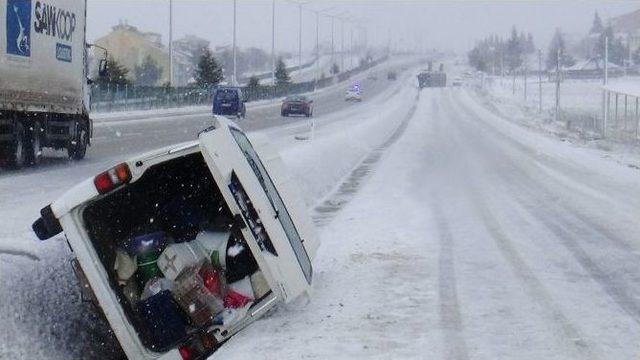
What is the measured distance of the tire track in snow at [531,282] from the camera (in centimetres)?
711

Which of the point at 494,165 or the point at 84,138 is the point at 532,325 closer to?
the point at 84,138

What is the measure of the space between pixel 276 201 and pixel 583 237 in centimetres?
638

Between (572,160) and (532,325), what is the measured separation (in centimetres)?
2447

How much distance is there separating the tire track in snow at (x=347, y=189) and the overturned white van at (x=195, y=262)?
267 inches

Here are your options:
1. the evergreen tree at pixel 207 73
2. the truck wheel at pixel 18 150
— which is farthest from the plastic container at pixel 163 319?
the evergreen tree at pixel 207 73

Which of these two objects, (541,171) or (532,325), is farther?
(541,171)

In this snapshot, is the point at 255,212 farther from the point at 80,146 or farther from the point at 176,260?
the point at 80,146

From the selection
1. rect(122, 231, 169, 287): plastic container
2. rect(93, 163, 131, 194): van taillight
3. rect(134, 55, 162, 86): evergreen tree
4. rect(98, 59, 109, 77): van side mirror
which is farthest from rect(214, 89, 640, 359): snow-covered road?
rect(134, 55, 162, 86): evergreen tree

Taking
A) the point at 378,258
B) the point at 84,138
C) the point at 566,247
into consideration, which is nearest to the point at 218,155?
the point at 378,258

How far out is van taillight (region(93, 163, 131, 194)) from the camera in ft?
22.3

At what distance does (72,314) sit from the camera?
28.5ft

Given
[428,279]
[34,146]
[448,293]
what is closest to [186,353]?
[448,293]

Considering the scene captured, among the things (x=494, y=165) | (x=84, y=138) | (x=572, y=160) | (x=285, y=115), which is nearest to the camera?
(x=84, y=138)

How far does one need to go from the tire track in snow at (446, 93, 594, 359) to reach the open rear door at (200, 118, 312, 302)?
2.02 metres
